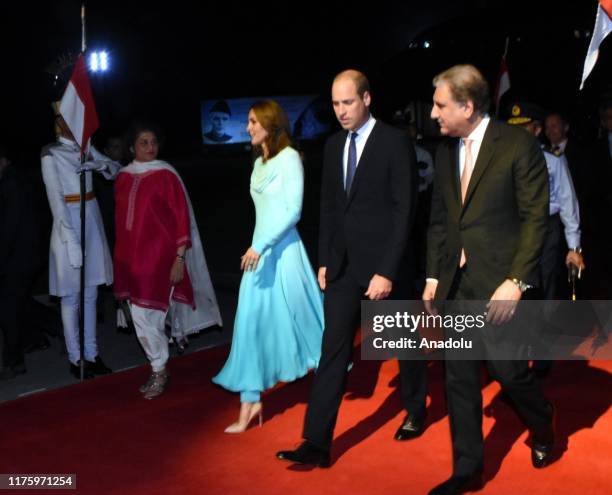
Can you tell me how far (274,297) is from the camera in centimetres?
479

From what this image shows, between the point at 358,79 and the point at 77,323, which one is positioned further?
the point at 77,323

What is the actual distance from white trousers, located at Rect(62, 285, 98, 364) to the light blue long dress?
5.47 ft

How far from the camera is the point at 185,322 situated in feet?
20.0

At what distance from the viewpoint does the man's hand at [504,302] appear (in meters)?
3.57

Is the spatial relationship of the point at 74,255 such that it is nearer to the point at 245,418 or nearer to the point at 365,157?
the point at 245,418

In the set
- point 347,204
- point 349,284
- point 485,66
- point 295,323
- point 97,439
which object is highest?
point 485,66

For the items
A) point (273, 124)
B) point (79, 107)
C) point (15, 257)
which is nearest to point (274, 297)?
point (273, 124)

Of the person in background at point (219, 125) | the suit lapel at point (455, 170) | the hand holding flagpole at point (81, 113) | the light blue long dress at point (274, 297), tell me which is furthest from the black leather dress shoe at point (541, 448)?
the person in background at point (219, 125)

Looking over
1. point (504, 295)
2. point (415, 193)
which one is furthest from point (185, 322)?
point (504, 295)

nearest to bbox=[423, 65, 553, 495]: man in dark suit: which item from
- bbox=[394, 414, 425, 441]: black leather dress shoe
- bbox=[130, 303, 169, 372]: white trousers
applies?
bbox=[394, 414, 425, 441]: black leather dress shoe

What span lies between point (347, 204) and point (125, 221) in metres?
1.90

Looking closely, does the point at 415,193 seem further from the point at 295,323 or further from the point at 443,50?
the point at 443,50

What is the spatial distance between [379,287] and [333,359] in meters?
0.40

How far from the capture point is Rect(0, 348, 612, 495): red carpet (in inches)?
160
